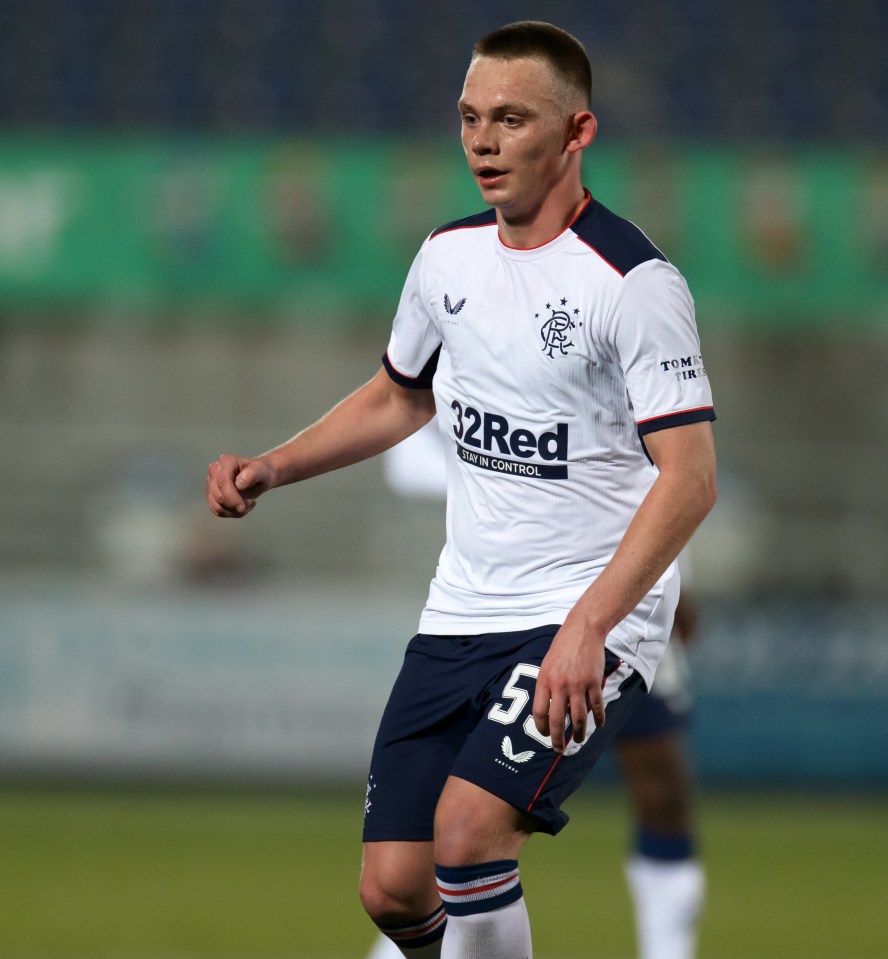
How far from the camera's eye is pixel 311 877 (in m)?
8.22

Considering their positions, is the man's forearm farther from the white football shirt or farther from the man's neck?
the man's neck

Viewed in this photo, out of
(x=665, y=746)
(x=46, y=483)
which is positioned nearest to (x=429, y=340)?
(x=665, y=746)

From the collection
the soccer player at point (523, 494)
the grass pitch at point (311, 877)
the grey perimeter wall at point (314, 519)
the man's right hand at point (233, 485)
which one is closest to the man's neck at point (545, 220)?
the soccer player at point (523, 494)

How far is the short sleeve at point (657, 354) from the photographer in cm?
339

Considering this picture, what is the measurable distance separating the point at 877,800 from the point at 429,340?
8.03 m

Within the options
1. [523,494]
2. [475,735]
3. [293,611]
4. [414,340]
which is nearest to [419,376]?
[414,340]

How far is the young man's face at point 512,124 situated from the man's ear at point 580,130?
0.02m

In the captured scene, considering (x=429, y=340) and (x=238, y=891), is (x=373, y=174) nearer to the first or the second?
(x=238, y=891)

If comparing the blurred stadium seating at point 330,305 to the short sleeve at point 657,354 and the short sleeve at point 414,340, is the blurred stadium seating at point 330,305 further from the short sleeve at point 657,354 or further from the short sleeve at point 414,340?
the short sleeve at point 657,354

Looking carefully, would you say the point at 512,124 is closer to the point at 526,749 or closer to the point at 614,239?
the point at 614,239

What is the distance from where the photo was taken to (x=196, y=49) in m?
14.9

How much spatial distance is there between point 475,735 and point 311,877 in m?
4.91

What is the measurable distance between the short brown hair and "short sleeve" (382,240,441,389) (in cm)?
56

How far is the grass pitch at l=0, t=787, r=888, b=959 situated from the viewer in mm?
6688
